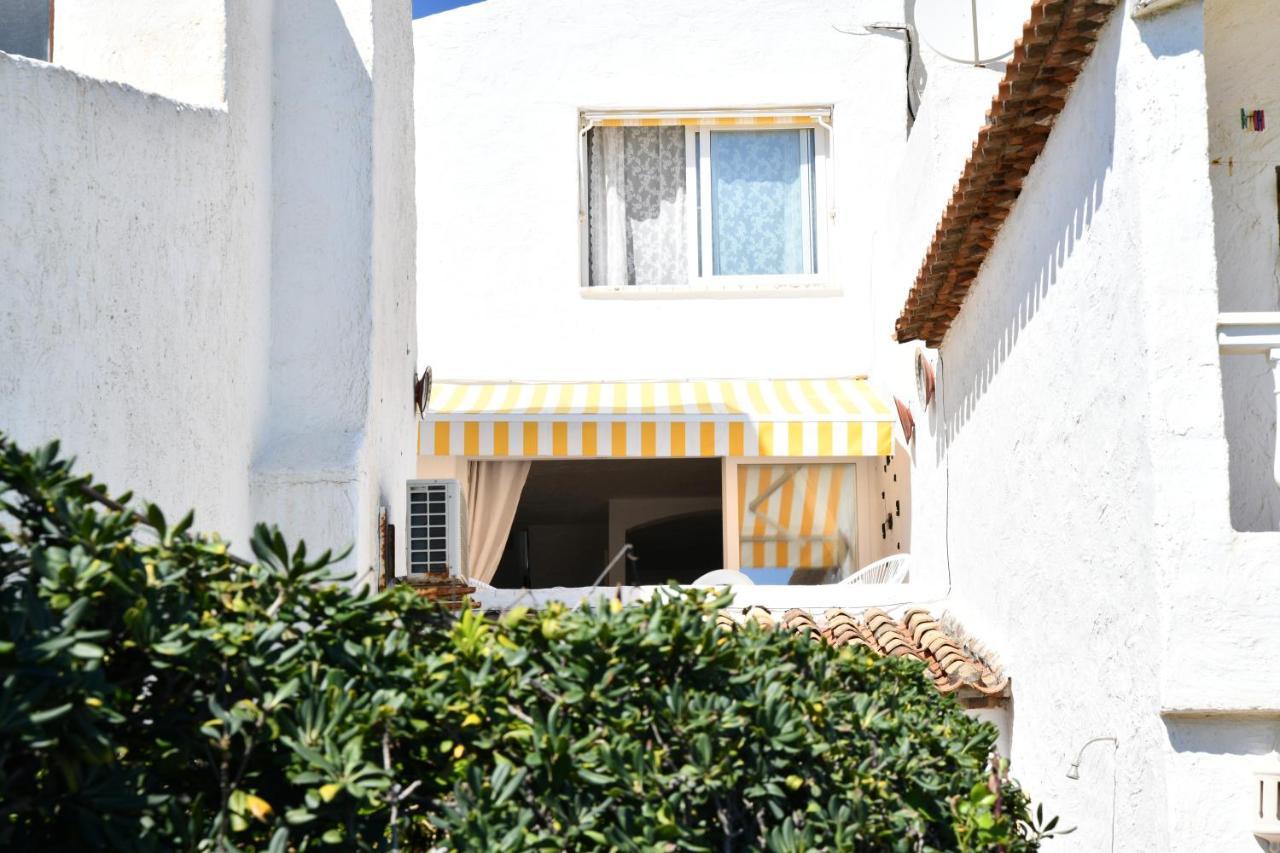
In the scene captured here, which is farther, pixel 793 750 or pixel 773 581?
pixel 773 581

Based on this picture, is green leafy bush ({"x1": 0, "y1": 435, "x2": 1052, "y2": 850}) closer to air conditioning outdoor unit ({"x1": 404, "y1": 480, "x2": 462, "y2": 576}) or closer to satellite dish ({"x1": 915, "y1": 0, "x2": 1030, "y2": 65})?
air conditioning outdoor unit ({"x1": 404, "y1": 480, "x2": 462, "y2": 576})

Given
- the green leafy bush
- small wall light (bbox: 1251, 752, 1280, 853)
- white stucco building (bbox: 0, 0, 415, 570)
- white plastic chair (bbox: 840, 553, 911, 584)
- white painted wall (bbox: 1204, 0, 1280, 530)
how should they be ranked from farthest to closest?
white plastic chair (bbox: 840, 553, 911, 584)
white painted wall (bbox: 1204, 0, 1280, 530)
small wall light (bbox: 1251, 752, 1280, 853)
white stucco building (bbox: 0, 0, 415, 570)
the green leafy bush

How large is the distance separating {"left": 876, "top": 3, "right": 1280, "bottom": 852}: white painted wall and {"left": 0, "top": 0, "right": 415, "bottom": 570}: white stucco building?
18.1 ft

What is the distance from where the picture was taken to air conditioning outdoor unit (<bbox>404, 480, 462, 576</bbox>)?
1594 centimetres

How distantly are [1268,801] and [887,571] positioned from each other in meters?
13.3

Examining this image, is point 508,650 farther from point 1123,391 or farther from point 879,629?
point 879,629

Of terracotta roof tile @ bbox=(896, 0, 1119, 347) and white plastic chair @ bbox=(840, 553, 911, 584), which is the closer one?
terracotta roof tile @ bbox=(896, 0, 1119, 347)

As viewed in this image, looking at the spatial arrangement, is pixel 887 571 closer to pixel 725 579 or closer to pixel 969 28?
pixel 725 579

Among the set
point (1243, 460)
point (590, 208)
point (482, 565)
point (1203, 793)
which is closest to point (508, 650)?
point (1203, 793)

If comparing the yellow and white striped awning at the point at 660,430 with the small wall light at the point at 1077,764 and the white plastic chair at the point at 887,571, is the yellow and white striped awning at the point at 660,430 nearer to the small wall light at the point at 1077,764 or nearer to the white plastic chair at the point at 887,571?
the white plastic chair at the point at 887,571

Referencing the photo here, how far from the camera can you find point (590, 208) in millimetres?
25781

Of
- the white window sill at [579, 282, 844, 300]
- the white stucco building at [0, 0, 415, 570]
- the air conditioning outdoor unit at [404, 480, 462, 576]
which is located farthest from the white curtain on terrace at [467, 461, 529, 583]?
the air conditioning outdoor unit at [404, 480, 462, 576]

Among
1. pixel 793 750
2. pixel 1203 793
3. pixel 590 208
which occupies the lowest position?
pixel 1203 793

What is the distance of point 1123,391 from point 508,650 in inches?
230
